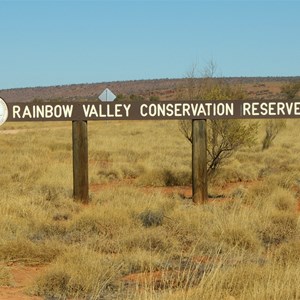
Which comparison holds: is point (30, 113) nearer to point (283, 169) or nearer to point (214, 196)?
point (214, 196)

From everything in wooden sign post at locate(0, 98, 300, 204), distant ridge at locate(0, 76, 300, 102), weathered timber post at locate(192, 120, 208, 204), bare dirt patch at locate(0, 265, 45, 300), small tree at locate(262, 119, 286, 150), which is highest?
distant ridge at locate(0, 76, 300, 102)

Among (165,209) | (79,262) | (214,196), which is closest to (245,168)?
(214,196)

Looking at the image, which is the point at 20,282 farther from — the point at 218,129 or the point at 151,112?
the point at 218,129

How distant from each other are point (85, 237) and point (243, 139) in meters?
8.99

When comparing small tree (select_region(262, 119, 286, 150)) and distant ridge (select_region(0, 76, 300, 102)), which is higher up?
distant ridge (select_region(0, 76, 300, 102))

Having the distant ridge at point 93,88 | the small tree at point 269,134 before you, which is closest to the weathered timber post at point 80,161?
the small tree at point 269,134

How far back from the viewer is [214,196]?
47.5 feet

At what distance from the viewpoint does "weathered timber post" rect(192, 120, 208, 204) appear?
12617mm

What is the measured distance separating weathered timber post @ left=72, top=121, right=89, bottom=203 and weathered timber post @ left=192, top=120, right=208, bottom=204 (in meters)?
2.09

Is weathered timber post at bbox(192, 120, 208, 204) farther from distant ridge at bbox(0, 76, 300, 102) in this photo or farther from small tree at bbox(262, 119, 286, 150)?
distant ridge at bbox(0, 76, 300, 102)

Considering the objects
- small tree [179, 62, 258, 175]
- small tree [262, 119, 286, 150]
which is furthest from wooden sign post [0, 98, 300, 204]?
small tree [262, 119, 286, 150]

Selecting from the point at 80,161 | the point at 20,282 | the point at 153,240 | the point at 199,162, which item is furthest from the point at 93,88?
the point at 20,282

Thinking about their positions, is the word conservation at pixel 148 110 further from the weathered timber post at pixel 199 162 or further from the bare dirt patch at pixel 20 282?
the bare dirt patch at pixel 20 282

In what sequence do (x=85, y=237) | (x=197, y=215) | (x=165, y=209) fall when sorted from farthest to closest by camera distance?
1. (x=165, y=209)
2. (x=197, y=215)
3. (x=85, y=237)
